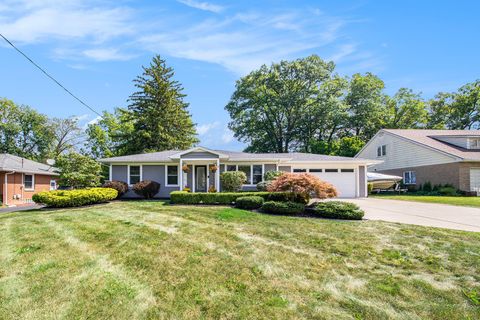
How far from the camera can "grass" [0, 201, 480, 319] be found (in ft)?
13.0

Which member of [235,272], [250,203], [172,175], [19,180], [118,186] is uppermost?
[172,175]

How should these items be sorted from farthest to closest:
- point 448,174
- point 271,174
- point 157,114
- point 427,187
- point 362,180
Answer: point 157,114 → point 427,187 → point 448,174 → point 362,180 → point 271,174

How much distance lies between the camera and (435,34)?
13203mm

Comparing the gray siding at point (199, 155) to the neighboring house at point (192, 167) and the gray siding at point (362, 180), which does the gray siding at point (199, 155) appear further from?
the gray siding at point (362, 180)

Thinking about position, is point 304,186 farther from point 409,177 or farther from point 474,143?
point 474,143

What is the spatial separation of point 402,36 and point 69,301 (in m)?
15.9

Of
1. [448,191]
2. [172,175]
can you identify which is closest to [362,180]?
[448,191]

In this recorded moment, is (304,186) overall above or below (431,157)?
below

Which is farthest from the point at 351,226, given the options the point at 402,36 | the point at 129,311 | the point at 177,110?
the point at 177,110

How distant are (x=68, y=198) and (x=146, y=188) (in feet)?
15.2

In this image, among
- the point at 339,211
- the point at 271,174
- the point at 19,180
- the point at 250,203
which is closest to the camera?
the point at 339,211

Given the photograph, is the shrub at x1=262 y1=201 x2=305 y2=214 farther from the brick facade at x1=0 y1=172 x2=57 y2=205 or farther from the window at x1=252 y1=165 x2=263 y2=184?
the brick facade at x1=0 y1=172 x2=57 y2=205

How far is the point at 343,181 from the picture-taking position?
20812mm

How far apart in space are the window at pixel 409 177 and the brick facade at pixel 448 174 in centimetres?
44
